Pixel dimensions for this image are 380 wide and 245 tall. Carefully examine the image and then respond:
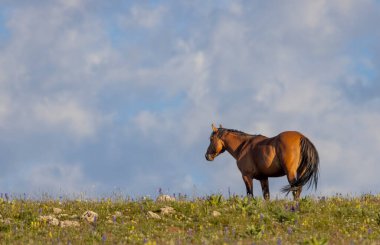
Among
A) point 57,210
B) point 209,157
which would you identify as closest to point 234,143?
point 209,157

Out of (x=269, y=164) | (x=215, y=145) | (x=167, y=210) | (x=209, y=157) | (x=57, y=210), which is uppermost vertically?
(x=215, y=145)

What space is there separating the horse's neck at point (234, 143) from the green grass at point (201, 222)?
4936mm

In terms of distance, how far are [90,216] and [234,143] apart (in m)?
8.91

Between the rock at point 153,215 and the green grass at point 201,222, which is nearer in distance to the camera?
the green grass at point 201,222

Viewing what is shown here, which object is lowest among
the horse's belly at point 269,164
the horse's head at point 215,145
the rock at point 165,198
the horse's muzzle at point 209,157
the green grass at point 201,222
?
the green grass at point 201,222

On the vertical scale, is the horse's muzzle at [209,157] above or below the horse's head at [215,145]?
below

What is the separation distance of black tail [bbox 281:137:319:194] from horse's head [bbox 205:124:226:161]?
4.00 meters

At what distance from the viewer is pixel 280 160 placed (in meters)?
21.5

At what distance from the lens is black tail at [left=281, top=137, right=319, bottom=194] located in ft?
70.0

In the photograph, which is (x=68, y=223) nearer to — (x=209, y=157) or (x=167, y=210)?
(x=167, y=210)

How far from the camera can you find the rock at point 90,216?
52.5 feet

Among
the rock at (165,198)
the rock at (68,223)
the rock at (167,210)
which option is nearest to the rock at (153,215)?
the rock at (167,210)

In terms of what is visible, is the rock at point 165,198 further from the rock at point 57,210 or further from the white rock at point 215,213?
the rock at point 57,210

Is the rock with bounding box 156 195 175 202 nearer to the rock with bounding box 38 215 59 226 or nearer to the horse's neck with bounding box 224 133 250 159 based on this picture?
the rock with bounding box 38 215 59 226
